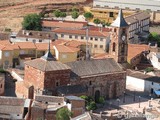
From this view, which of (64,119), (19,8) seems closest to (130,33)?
(19,8)

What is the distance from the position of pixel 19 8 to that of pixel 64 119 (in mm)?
44516

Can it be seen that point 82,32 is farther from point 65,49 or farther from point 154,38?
point 154,38

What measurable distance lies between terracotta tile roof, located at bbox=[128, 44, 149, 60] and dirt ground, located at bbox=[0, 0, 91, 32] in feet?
48.9

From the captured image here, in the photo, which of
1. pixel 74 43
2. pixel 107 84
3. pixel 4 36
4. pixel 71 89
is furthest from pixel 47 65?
pixel 4 36

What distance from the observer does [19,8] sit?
257ft

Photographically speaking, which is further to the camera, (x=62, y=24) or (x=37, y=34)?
(x=62, y=24)

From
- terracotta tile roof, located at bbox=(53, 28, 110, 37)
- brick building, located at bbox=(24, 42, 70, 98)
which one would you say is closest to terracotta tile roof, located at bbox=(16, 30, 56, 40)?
terracotta tile roof, located at bbox=(53, 28, 110, 37)

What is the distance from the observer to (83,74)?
142 ft

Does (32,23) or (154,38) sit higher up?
(32,23)

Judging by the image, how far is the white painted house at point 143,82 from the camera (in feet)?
155

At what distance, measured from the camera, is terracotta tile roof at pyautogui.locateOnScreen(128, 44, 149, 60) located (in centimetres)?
5412

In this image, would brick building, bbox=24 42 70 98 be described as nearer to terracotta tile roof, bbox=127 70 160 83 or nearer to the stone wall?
the stone wall

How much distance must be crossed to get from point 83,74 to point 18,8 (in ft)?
120

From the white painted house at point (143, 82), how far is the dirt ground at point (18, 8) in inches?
796
